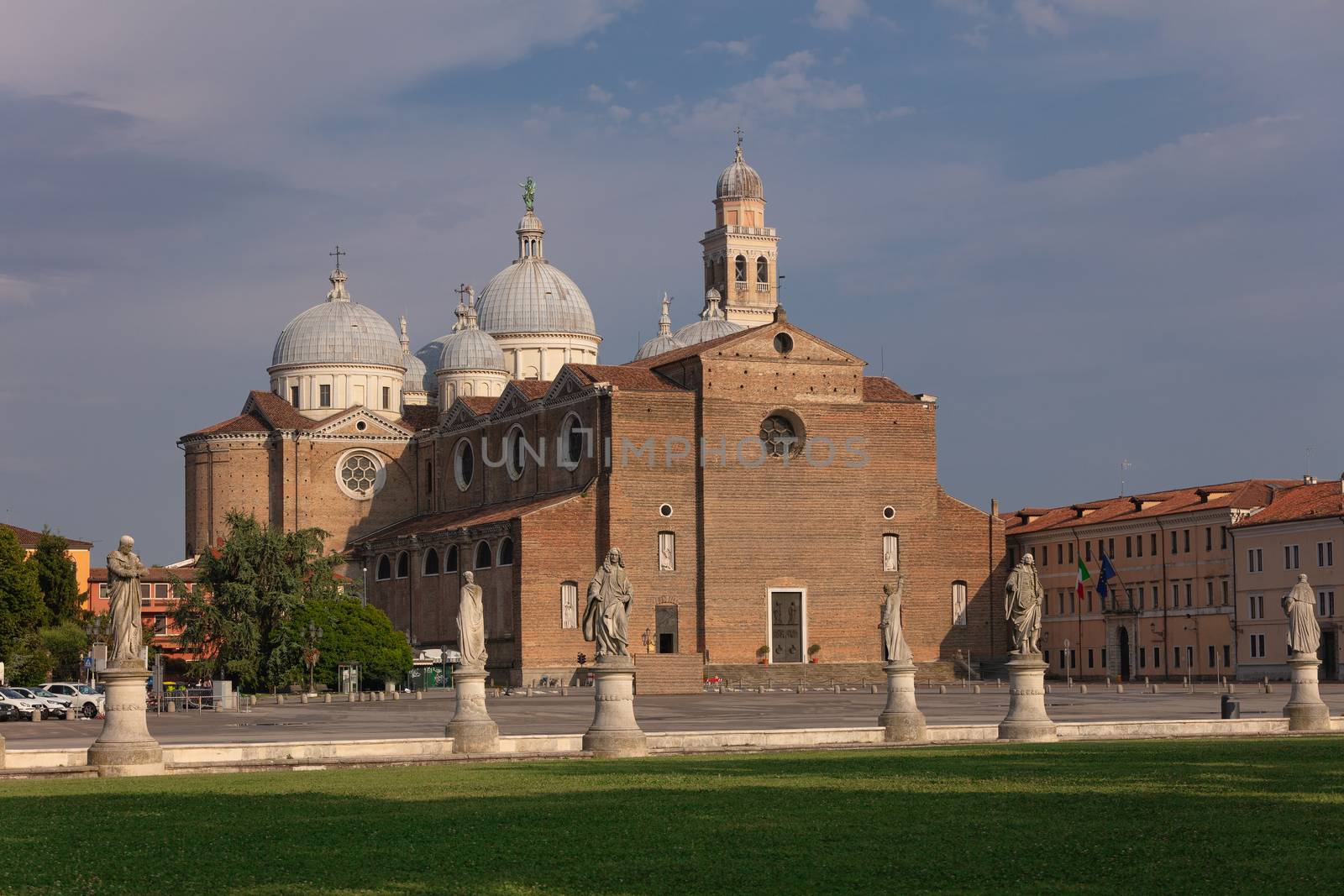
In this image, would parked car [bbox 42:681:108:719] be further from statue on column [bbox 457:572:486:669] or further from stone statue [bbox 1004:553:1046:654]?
stone statue [bbox 1004:553:1046:654]

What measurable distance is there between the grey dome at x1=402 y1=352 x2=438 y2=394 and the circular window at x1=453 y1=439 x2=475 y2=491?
61.7 ft

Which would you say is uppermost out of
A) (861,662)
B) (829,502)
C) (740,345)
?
(740,345)

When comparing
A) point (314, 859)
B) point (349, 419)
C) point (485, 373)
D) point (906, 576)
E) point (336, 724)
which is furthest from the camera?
point (485, 373)

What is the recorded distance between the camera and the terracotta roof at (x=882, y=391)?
3274 inches

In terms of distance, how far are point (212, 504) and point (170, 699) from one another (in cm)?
3618

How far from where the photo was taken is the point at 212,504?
94.0 m

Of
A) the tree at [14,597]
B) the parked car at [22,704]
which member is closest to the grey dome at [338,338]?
the tree at [14,597]

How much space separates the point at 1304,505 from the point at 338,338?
157 ft

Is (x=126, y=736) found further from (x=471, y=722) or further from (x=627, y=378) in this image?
(x=627, y=378)

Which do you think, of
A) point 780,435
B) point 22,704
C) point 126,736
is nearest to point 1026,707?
point 126,736

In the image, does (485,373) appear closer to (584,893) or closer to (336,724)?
(336,724)

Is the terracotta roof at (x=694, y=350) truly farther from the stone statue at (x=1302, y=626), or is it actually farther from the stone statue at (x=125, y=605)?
the stone statue at (x=125, y=605)

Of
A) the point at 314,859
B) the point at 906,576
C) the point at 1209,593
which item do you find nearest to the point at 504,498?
the point at 906,576

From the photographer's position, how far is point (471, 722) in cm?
2742
